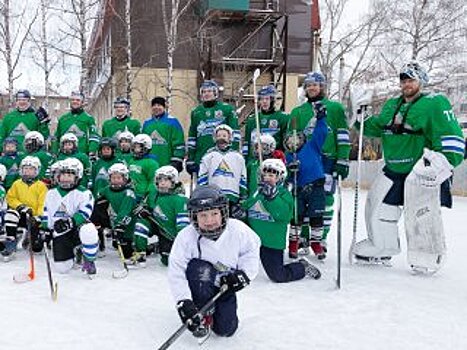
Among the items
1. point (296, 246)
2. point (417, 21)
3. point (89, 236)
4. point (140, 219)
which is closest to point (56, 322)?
point (89, 236)

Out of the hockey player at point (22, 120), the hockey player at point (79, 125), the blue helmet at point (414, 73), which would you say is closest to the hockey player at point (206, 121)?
the hockey player at point (79, 125)

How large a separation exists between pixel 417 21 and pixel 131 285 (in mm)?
18642

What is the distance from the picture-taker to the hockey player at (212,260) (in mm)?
3182

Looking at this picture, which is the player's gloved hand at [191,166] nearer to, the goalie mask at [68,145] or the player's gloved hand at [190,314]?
the goalie mask at [68,145]

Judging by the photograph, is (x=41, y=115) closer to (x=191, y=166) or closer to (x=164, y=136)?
(x=164, y=136)

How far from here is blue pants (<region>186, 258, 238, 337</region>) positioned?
10.6 feet

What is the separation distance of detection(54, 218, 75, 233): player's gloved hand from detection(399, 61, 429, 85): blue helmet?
3.26m

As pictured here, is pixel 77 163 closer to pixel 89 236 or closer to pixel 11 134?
pixel 89 236

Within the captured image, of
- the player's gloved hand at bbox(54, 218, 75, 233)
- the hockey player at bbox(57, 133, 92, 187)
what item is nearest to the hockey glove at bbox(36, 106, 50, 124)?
the hockey player at bbox(57, 133, 92, 187)

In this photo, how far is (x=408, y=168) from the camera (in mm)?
4859

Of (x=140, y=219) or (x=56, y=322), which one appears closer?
(x=56, y=322)

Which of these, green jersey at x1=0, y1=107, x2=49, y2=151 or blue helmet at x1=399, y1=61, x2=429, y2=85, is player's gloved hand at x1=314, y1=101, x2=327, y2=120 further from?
green jersey at x1=0, y1=107, x2=49, y2=151


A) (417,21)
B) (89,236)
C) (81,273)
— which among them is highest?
(417,21)

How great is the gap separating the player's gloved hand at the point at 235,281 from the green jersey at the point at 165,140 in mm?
3339
